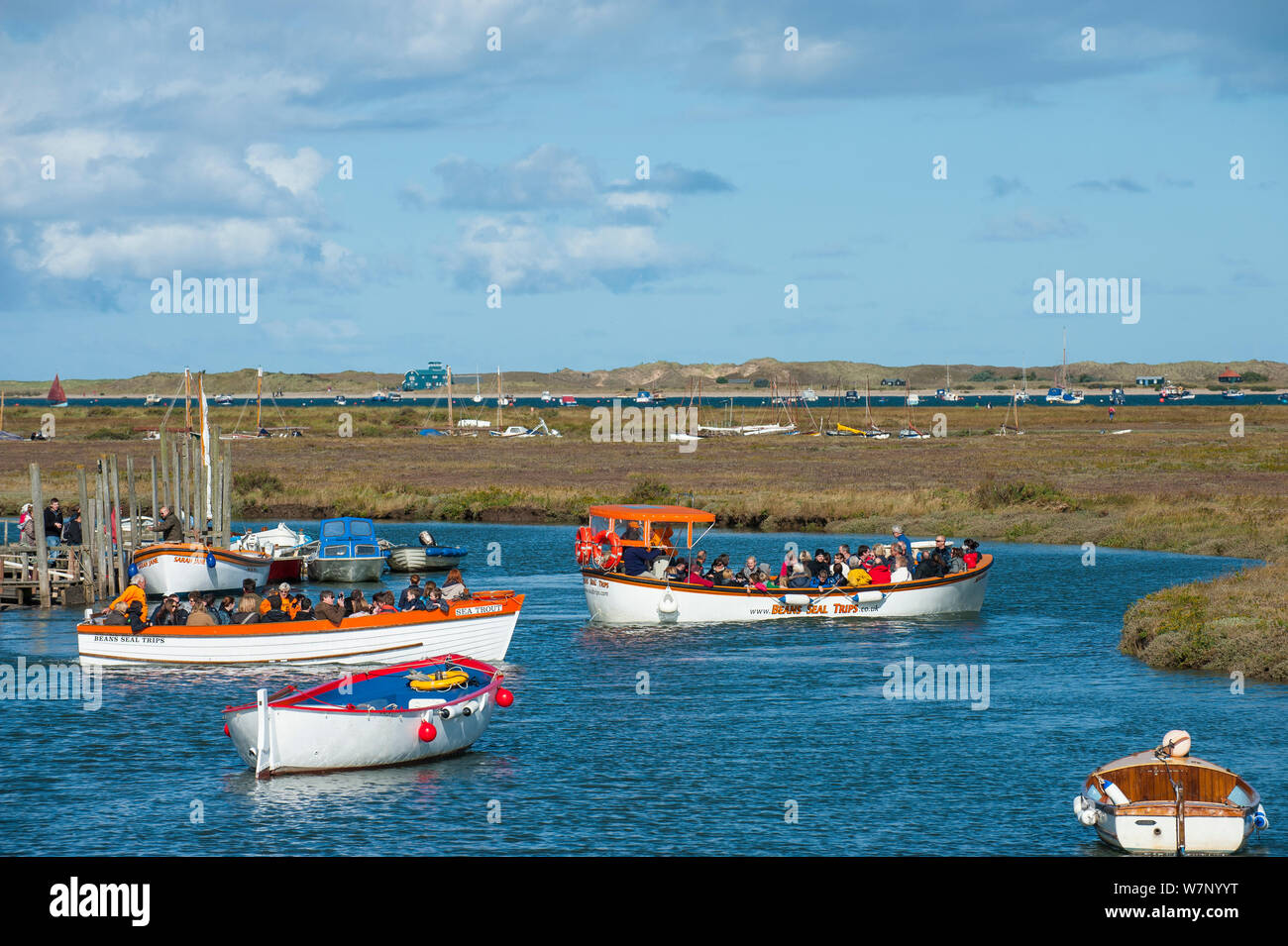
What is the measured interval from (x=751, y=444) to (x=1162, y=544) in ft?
214

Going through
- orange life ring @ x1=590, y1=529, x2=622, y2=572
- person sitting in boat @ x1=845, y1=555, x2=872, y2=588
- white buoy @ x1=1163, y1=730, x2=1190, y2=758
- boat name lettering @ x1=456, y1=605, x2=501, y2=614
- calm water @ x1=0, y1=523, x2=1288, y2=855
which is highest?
orange life ring @ x1=590, y1=529, x2=622, y2=572

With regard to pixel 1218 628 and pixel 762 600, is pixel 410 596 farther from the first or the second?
pixel 1218 628

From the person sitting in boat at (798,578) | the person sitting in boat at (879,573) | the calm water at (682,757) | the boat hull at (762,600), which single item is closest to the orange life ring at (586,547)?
the boat hull at (762,600)

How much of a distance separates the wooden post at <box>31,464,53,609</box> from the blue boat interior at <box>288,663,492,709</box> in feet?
74.2

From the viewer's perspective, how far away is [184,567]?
48.0 m

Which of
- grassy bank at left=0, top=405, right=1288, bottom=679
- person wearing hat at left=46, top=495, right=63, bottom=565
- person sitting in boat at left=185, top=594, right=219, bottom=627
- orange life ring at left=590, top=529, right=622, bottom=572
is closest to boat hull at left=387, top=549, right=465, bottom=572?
grassy bank at left=0, top=405, right=1288, bottom=679

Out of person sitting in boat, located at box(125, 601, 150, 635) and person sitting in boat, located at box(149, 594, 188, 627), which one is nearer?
person sitting in boat, located at box(125, 601, 150, 635)

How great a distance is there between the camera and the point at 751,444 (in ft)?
402

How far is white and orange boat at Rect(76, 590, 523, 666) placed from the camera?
33344 millimetres

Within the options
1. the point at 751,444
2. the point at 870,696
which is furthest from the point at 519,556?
the point at 751,444

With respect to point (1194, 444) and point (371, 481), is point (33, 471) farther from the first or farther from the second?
point (1194, 444)

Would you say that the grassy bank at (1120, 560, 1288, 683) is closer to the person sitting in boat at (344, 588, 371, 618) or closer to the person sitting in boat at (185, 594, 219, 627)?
the person sitting in boat at (344, 588, 371, 618)

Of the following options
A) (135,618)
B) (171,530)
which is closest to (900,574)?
(135,618)

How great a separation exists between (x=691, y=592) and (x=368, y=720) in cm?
1726
